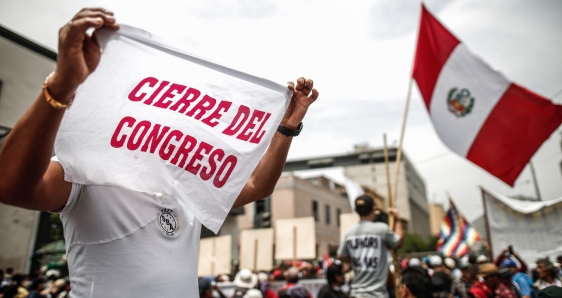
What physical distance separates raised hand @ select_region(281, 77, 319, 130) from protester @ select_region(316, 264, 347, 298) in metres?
3.30

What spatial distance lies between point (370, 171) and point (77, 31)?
57536 mm

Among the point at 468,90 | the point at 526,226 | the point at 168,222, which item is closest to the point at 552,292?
the point at 168,222

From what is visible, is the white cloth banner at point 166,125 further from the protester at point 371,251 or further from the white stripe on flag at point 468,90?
the white stripe on flag at point 468,90

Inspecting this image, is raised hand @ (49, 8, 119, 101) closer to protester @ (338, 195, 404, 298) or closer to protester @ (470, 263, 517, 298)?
protester @ (338, 195, 404, 298)

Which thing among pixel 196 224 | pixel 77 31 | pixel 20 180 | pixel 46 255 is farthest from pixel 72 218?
pixel 46 255

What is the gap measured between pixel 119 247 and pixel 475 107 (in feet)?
20.1

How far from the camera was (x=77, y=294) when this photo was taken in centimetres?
132

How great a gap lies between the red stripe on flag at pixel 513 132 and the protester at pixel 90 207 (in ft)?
18.9

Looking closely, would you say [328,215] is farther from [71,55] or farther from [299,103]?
[71,55]

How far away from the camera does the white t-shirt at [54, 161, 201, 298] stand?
1306 millimetres

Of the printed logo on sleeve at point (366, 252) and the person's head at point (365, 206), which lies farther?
the person's head at point (365, 206)

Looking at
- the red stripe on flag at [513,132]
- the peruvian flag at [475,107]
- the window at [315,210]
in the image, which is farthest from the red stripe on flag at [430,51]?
the window at [315,210]

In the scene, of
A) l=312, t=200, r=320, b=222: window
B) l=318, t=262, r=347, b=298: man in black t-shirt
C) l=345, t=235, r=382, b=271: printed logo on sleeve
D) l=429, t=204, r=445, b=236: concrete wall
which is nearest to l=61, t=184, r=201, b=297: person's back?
l=345, t=235, r=382, b=271: printed logo on sleeve

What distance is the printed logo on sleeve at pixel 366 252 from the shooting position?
418 centimetres
